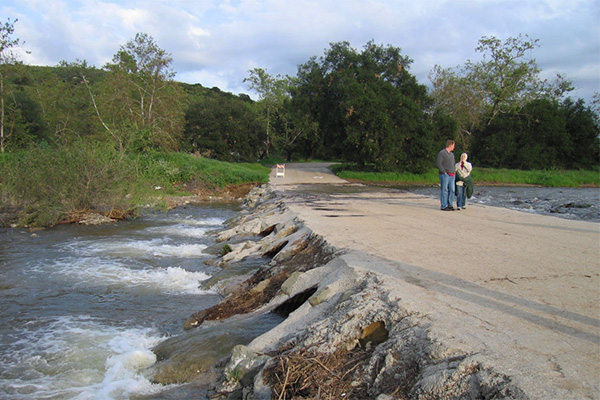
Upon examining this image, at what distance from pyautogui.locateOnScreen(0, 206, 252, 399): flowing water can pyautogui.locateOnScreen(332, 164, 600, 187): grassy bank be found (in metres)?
21.0

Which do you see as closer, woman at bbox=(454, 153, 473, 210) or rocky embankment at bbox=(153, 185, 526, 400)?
rocky embankment at bbox=(153, 185, 526, 400)

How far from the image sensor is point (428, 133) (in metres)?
34.8

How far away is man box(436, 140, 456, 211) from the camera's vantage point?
13.3 meters

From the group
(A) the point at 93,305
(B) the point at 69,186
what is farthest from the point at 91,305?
(B) the point at 69,186

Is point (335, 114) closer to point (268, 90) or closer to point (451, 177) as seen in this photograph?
point (268, 90)

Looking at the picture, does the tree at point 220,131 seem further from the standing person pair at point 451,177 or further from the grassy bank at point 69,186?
the standing person pair at point 451,177

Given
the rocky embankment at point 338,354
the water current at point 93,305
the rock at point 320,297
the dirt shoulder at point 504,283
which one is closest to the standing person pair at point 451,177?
the dirt shoulder at point 504,283

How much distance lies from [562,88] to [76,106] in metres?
49.4

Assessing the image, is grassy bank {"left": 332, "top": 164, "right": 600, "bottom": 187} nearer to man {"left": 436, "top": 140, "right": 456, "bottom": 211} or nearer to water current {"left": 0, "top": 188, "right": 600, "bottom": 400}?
man {"left": 436, "top": 140, "right": 456, "bottom": 211}

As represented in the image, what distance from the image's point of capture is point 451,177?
44.9 ft

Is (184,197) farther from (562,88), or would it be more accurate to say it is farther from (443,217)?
(562,88)

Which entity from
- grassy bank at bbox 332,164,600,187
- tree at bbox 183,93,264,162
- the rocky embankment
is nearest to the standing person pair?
the rocky embankment

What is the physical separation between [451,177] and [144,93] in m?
27.2

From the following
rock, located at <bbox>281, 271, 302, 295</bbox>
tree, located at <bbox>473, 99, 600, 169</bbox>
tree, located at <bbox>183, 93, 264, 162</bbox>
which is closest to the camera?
rock, located at <bbox>281, 271, 302, 295</bbox>
